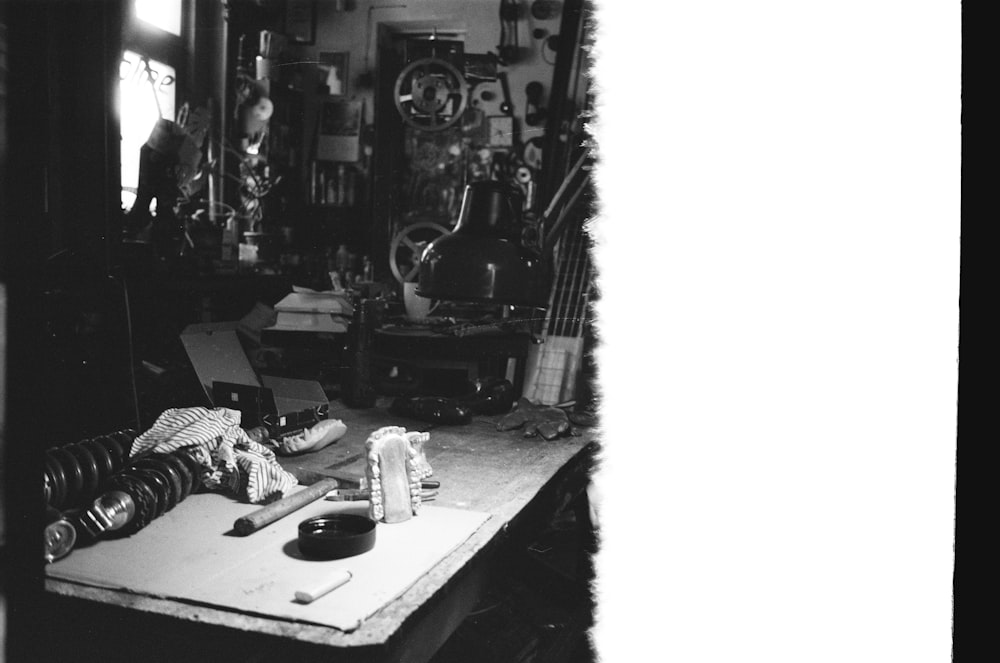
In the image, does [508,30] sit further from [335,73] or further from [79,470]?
[79,470]

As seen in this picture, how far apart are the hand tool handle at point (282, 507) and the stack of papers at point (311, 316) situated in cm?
178

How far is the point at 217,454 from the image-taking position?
1488 millimetres

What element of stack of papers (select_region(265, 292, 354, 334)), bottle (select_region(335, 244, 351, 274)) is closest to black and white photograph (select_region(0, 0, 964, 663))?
stack of papers (select_region(265, 292, 354, 334))

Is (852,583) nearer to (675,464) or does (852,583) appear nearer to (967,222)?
(675,464)

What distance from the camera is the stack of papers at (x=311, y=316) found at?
3268 mm

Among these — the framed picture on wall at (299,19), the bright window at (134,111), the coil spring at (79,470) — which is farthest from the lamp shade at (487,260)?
the framed picture on wall at (299,19)

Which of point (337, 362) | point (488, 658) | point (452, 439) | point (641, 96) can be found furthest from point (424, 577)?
point (337, 362)

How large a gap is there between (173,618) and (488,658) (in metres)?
1.43

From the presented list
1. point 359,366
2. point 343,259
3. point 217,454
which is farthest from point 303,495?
point 343,259

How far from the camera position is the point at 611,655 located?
3.30 ft

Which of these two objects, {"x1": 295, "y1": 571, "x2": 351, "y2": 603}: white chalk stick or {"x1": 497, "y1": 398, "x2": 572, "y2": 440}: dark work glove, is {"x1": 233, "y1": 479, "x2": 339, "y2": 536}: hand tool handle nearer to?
{"x1": 295, "y1": 571, "x2": 351, "y2": 603}: white chalk stick

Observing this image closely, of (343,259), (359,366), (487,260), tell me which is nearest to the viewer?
(487,260)

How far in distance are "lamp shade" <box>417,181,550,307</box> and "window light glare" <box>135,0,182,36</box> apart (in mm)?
3943

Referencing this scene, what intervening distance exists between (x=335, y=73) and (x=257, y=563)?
557 cm
